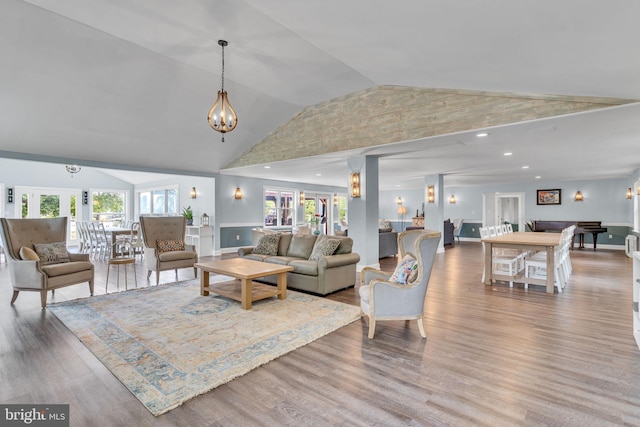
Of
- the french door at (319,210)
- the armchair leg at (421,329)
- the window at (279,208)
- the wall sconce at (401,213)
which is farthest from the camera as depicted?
the wall sconce at (401,213)

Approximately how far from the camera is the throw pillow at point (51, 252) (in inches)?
178

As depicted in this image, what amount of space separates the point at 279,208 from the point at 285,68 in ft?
23.4

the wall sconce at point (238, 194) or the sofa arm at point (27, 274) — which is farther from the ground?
the wall sconce at point (238, 194)

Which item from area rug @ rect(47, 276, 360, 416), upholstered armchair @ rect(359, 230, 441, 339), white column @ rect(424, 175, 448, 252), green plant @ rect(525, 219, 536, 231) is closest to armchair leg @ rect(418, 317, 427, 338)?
upholstered armchair @ rect(359, 230, 441, 339)

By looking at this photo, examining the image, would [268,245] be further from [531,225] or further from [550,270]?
[531,225]

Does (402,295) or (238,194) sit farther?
(238,194)

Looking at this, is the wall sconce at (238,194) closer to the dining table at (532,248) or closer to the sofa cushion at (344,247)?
the sofa cushion at (344,247)

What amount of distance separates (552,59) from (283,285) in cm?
378

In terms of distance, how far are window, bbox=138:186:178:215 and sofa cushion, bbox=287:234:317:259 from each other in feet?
20.9

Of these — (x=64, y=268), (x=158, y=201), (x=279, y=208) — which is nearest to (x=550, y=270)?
(x=64, y=268)

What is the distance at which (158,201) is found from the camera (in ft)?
38.1

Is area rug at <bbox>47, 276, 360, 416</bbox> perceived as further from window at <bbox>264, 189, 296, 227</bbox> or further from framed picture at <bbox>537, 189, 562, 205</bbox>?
framed picture at <bbox>537, 189, 562, 205</bbox>

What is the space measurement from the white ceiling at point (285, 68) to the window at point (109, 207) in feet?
18.8

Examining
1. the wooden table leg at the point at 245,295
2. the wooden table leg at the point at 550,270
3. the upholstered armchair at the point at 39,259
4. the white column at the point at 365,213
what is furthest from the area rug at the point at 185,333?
the wooden table leg at the point at 550,270
